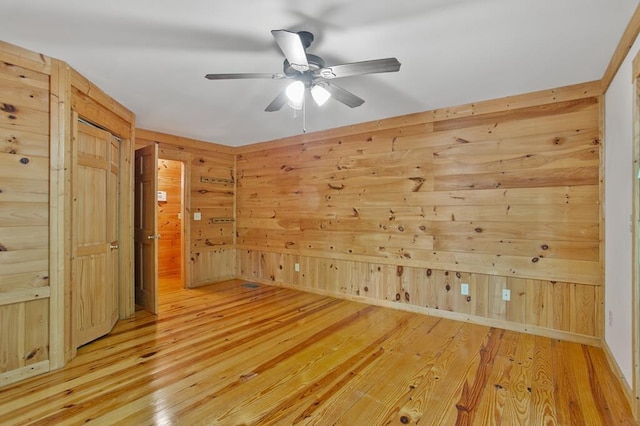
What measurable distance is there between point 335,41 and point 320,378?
2.51 m

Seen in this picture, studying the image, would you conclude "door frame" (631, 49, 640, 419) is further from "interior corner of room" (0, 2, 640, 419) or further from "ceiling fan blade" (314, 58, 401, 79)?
"ceiling fan blade" (314, 58, 401, 79)

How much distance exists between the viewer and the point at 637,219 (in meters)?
1.99

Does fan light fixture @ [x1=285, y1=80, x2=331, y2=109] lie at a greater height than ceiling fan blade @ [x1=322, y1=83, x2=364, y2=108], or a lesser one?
lesser

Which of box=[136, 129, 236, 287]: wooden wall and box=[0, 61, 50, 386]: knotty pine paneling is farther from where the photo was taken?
box=[136, 129, 236, 287]: wooden wall

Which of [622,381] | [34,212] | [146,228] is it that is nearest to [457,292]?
[622,381]

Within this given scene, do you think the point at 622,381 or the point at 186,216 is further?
the point at 186,216

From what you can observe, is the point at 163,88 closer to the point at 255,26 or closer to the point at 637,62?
the point at 255,26

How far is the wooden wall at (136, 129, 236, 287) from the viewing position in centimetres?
522

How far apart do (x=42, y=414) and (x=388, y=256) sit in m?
3.53

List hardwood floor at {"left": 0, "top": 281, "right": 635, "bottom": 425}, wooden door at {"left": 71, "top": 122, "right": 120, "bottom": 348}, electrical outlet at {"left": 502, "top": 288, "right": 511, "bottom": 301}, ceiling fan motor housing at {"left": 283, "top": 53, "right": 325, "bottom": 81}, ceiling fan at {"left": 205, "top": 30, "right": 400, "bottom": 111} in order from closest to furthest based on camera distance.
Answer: ceiling fan at {"left": 205, "top": 30, "right": 400, "bottom": 111}
hardwood floor at {"left": 0, "top": 281, "right": 635, "bottom": 425}
ceiling fan motor housing at {"left": 283, "top": 53, "right": 325, "bottom": 81}
wooden door at {"left": 71, "top": 122, "right": 120, "bottom": 348}
electrical outlet at {"left": 502, "top": 288, "right": 511, "bottom": 301}

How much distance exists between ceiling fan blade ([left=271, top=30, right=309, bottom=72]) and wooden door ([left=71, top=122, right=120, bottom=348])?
2091 millimetres

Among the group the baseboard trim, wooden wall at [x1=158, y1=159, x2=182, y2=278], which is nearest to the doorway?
wooden wall at [x1=158, y1=159, x2=182, y2=278]

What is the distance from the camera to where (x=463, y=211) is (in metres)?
3.64

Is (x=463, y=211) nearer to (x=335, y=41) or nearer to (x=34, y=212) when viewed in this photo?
(x=335, y=41)
